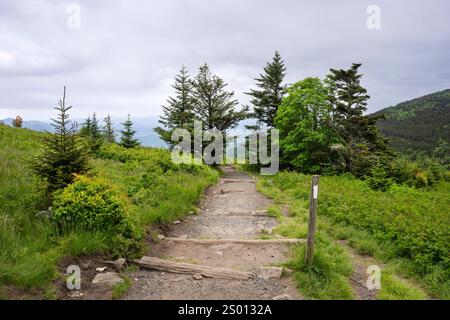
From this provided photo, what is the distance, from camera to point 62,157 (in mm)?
7738

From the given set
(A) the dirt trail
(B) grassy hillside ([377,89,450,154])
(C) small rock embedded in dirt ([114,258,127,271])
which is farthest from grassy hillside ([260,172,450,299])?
(B) grassy hillside ([377,89,450,154])

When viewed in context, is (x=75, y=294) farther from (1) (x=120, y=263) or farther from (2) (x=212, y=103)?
(2) (x=212, y=103)

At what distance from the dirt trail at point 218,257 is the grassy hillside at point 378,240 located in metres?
0.63

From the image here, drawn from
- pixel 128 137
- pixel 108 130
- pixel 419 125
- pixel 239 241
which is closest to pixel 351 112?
pixel 128 137

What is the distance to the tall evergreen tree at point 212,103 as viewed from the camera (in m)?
29.4

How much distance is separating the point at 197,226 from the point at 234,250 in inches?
99.2

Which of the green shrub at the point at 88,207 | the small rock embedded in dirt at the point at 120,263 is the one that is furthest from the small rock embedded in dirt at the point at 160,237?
the small rock embedded in dirt at the point at 120,263

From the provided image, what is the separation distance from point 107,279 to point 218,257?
8.01ft

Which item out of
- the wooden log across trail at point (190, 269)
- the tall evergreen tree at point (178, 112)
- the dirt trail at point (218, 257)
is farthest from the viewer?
the tall evergreen tree at point (178, 112)

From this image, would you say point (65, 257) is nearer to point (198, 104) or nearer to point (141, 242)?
point (141, 242)

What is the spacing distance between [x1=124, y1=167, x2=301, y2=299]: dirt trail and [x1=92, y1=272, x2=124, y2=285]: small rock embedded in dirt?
0.30m

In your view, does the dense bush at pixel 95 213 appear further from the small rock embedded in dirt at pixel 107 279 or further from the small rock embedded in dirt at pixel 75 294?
the small rock embedded in dirt at pixel 75 294

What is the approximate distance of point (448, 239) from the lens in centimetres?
730

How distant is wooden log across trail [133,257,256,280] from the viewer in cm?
593
